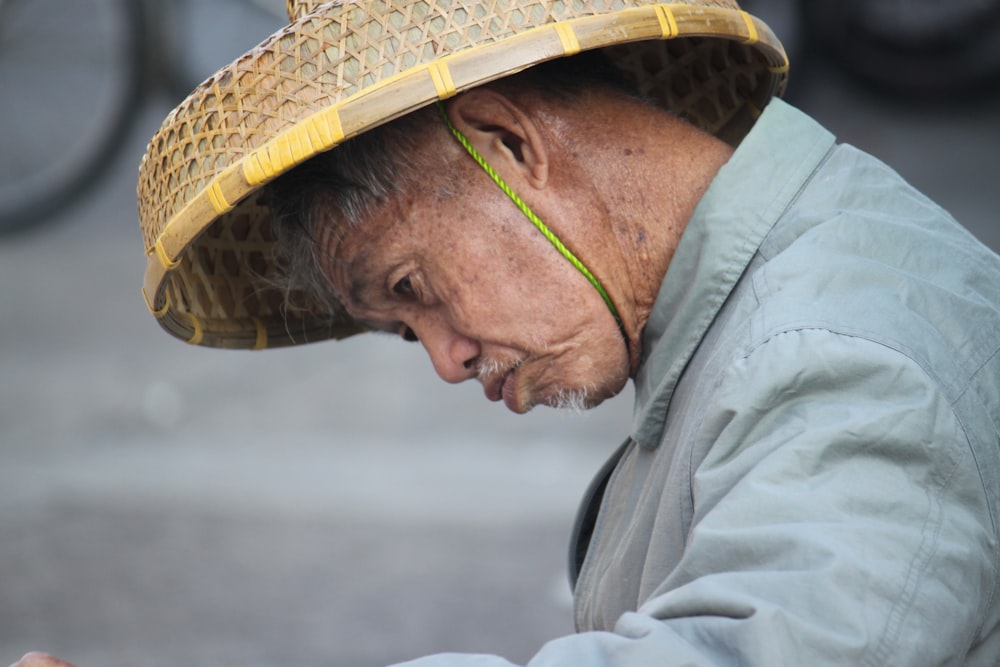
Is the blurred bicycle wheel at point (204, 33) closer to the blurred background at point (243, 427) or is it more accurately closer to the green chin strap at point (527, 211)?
the blurred background at point (243, 427)

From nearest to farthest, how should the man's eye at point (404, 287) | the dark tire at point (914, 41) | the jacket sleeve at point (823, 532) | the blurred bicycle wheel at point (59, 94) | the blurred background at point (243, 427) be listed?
the jacket sleeve at point (823, 532)
the man's eye at point (404, 287)
the blurred background at point (243, 427)
the dark tire at point (914, 41)
the blurred bicycle wheel at point (59, 94)

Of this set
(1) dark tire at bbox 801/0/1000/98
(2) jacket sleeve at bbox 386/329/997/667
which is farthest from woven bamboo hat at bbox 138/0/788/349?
(1) dark tire at bbox 801/0/1000/98

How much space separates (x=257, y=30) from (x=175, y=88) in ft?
1.83

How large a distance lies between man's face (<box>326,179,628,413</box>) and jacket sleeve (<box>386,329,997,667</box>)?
40cm

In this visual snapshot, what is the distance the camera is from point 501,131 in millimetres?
1512

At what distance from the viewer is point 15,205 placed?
6047 millimetres

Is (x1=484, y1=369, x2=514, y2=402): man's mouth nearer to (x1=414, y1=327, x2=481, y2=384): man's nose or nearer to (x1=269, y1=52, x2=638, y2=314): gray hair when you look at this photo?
(x1=414, y1=327, x2=481, y2=384): man's nose

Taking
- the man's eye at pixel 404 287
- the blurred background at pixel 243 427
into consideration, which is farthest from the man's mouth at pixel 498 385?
the blurred background at pixel 243 427

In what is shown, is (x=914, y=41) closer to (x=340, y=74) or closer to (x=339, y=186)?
(x=339, y=186)

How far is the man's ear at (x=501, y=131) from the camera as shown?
4.86 feet

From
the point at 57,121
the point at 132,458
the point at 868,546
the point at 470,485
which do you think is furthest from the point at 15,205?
the point at 868,546

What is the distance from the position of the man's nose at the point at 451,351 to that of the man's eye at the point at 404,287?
2.5 inches

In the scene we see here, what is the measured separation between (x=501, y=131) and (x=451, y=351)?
322 mm

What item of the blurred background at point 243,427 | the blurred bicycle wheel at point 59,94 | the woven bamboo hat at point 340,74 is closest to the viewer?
the woven bamboo hat at point 340,74
